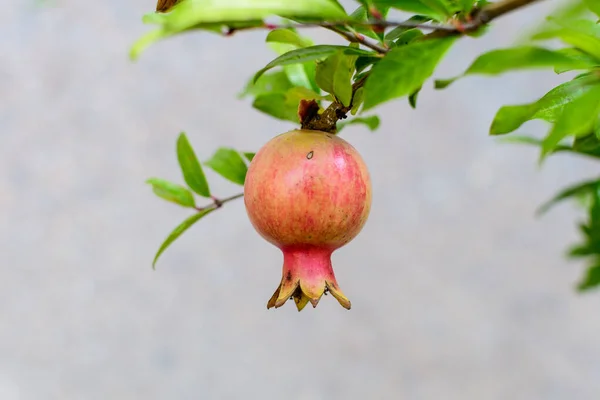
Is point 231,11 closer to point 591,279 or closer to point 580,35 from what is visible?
point 580,35

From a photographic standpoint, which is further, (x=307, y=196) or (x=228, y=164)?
(x=228, y=164)

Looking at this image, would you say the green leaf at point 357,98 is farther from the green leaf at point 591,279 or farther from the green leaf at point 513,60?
the green leaf at point 591,279

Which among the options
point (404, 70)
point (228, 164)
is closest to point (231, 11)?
point (404, 70)

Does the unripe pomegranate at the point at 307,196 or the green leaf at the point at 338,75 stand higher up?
the green leaf at the point at 338,75

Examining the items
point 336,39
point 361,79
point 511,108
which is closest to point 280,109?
point 361,79

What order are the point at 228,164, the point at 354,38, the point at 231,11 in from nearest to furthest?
the point at 231,11, the point at 354,38, the point at 228,164

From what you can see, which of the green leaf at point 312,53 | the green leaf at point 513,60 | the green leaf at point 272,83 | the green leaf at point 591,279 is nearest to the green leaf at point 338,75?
the green leaf at point 312,53

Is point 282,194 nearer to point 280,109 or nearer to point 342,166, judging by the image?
point 342,166
